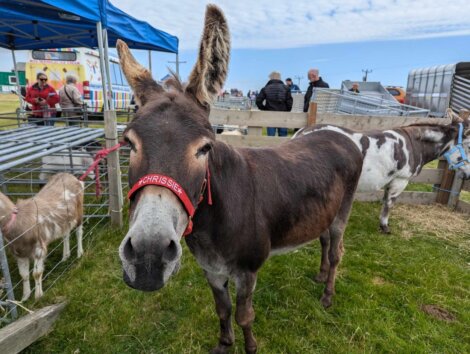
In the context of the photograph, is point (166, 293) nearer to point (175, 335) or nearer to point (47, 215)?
point (175, 335)

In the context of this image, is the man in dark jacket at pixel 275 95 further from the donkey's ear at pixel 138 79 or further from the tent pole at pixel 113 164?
the donkey's ear at pixel 138 79

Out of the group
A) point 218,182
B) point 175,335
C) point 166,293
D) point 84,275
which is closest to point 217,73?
point 218,182

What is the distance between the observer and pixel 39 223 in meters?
3.39

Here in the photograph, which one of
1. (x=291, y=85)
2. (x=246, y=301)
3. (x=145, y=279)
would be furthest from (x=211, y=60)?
(x=291, y=85)

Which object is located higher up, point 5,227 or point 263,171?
point 263,171

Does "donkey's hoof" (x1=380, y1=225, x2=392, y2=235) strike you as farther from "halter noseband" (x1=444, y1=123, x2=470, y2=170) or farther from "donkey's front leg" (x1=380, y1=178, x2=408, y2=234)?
"halter noseband" (x1=444, y1=123, x2=470, y2=170)

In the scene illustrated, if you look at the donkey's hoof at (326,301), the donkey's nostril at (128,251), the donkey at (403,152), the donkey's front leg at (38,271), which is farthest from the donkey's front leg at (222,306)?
the donkey at (403,152)

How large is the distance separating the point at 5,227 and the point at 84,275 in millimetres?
1080

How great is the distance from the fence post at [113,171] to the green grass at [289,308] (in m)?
0.40

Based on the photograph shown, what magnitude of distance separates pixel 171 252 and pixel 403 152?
516cm

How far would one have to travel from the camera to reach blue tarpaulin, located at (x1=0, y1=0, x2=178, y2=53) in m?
4.25

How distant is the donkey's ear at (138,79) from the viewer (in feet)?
5.86

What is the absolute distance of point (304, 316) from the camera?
10.7 ft

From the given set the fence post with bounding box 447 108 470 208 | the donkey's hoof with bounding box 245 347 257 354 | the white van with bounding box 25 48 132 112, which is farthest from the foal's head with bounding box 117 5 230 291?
the white van with bounding box 25 48 132 112
